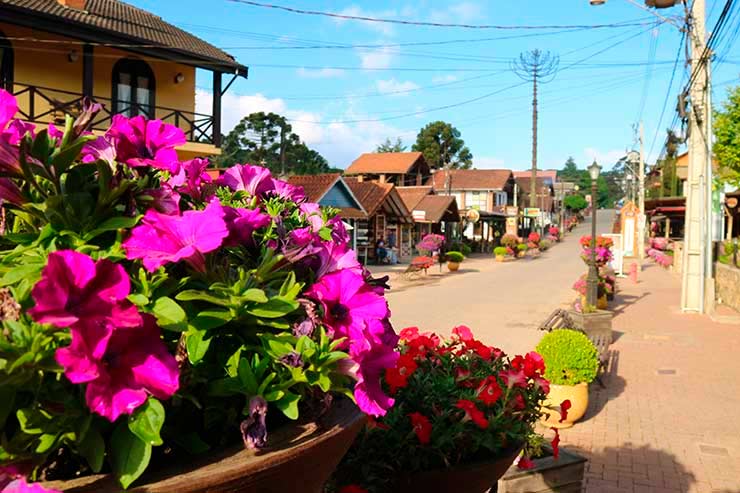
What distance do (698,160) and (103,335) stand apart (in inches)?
611

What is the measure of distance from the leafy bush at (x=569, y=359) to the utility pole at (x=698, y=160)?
9.03 meters

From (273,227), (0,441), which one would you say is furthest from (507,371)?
(0,441)

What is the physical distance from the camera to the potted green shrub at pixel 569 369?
6.54 m

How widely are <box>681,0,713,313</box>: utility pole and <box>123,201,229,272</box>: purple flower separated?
1497 centimetres

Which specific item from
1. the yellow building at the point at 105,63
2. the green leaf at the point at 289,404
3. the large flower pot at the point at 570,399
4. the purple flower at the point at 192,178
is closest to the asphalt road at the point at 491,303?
the large flower pot at the point at 570,399

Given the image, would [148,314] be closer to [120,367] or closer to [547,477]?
[120,367]

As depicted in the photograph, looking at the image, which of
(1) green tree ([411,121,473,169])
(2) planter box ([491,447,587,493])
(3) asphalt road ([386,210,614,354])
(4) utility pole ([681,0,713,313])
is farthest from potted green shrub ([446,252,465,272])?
(1) green tree ([411,121,473,169])

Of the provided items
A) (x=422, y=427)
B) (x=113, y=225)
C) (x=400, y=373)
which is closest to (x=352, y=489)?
(x=422, y=427)

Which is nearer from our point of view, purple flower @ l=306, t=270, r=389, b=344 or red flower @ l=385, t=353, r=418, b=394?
purple flower @ l=306, t=270, r=389, b=344

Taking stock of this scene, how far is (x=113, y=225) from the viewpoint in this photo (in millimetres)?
1022

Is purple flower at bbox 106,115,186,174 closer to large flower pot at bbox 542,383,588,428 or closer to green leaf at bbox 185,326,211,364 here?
green leaf at bbox 185,326,211,364

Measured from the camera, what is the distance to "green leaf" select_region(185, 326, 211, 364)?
3.24 feet

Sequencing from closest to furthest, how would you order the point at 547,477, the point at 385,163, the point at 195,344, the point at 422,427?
the point at 195,344, the point at 422,427, the point at 547,477, the point at 385,163

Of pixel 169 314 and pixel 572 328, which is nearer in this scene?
pixel 169 314
